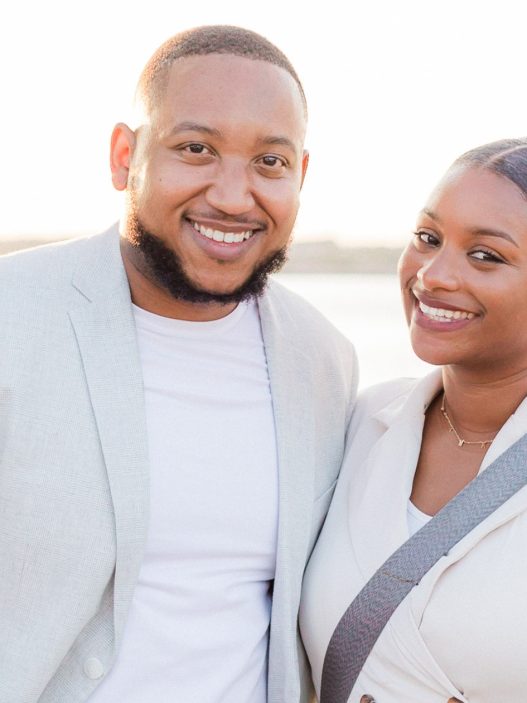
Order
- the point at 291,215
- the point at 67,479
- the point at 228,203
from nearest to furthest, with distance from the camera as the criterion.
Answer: the point at 67,479 → the point at 228,203 → the point at 291,215

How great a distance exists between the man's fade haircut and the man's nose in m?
0.30

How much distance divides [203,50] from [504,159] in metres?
0.87

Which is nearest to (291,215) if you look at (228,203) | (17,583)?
(228,203)

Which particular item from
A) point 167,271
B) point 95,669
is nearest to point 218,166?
point 167,271

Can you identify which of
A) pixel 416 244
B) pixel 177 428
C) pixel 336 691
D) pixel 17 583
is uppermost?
pixel 416 244

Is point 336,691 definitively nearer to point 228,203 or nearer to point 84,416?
point 84,416

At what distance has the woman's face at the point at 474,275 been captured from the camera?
268cm

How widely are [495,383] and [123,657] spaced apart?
4.09ft

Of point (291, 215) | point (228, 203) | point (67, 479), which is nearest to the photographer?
point (67, 479)

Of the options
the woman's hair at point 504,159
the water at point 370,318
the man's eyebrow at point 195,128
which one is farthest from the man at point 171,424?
the water at point 370,318

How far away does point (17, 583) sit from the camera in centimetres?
255

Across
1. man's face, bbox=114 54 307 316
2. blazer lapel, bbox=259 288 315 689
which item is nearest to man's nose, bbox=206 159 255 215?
man's face, bbox=114 54 307 316

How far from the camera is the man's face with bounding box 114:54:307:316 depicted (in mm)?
2766

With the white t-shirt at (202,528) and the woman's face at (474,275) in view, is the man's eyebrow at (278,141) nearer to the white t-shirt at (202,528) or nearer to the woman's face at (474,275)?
Answer: the woman's face at (474,275)
